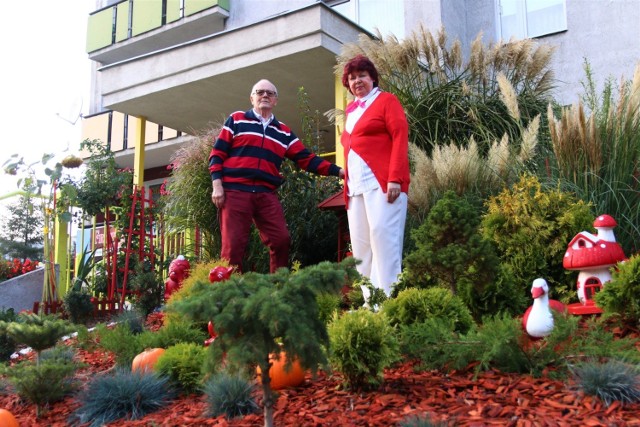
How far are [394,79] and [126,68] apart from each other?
4.18 m

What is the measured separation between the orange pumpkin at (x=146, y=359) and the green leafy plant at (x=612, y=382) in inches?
73.3

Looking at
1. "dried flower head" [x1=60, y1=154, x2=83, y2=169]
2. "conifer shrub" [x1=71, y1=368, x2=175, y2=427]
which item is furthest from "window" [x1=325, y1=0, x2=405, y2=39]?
"conifer shrub" [x1=71, y1=368, x2=175, y2=427]

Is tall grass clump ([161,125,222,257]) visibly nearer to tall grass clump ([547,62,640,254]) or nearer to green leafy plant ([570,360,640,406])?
tall grass clump ([547,62,640,254])

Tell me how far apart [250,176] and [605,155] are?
7.94 feet

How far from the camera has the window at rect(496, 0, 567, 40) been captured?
905 centimetres

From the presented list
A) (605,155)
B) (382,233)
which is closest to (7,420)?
(382,233)

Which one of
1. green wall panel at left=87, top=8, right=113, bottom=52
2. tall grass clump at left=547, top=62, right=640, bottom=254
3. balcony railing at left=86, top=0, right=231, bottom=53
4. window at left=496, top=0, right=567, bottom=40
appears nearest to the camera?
tall grass clump at left=547, top=62, right=640, bottom=254

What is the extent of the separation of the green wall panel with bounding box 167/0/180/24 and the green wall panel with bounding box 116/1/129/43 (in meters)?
1.43

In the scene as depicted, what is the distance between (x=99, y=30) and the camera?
1459 centimetres

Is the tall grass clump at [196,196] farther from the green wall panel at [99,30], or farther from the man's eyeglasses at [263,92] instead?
the green wall panel at [99,30]

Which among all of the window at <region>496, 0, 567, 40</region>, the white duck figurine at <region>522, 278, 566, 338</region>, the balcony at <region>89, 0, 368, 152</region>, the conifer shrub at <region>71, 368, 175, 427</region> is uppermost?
the window at <region>496, 0, 567, 40</region>

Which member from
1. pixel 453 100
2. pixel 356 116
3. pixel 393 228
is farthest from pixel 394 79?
pixel 393 228

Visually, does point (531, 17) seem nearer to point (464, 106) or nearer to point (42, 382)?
point (464, 106)

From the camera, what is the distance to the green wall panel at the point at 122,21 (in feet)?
46.0
